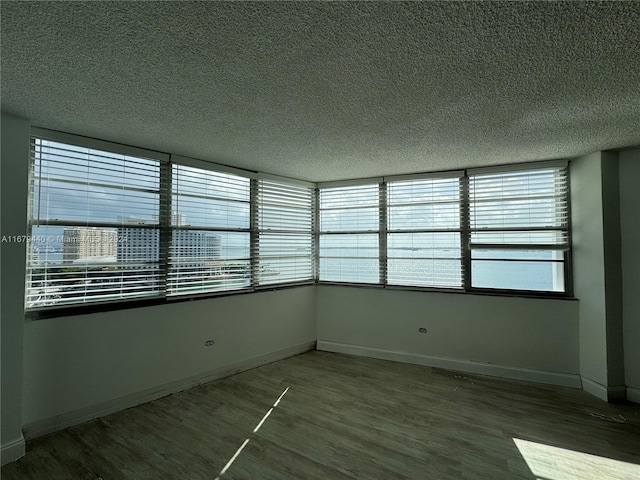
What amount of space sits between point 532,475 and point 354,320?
2.71m

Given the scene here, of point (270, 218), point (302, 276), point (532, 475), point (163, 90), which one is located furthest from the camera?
point (302, 276)

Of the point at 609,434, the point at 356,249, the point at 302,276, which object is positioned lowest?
the point at 609,434

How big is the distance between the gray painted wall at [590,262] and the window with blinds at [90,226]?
4603 millimetres

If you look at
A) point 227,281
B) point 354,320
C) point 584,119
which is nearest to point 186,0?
point 584,119

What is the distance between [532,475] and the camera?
2166mm

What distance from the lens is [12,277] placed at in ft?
7.79

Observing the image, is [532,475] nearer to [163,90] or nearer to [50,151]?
[163,90]

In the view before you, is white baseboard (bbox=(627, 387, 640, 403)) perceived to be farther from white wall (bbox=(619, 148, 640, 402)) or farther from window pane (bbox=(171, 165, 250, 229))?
window pane (bbox=(171, 165, 250, 229))

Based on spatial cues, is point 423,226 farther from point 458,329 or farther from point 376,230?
point 458,329

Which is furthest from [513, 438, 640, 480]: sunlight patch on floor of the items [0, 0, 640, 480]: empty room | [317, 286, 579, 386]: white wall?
[317, 286, 579, 386]: white wall

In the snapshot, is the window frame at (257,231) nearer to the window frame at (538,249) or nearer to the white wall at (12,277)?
the window frame at (538,249)

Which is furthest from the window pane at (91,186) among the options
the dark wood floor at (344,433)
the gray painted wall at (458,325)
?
the gray painted wall at (458,325)

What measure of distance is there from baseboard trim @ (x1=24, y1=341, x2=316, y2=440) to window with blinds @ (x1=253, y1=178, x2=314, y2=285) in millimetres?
1028

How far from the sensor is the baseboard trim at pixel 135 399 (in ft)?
8.56
